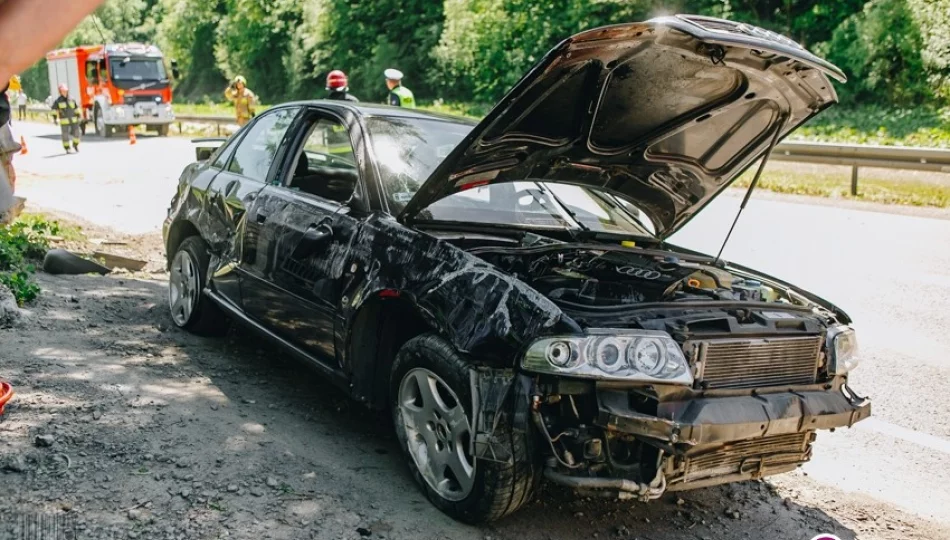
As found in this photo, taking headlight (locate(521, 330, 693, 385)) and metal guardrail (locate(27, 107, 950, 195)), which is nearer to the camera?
headlight (locate(521, 330, 693, 385))

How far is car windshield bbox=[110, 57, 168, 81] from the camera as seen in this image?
3119cm

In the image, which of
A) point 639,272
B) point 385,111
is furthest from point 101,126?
point 639,272

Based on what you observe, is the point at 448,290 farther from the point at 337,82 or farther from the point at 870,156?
the point at 870,156

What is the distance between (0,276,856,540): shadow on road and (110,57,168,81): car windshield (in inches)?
1107

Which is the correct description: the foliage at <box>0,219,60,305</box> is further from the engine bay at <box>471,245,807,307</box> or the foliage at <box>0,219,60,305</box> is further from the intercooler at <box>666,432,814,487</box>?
the intercooler at <box>666,432,814,487</box>

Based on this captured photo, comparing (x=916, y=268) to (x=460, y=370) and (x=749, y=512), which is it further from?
(x=460, y=370)

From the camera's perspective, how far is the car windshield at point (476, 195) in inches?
175

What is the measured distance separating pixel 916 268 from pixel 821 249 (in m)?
1.09

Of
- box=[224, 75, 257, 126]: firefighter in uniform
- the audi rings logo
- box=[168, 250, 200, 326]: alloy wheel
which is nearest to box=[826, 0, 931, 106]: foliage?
box=[224, 75, 257, 126]: firefighter in uniform

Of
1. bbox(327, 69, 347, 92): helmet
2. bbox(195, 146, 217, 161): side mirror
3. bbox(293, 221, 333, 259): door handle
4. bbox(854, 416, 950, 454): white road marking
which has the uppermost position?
bbox(327, 69, 347, 92): helmet

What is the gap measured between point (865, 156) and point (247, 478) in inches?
518

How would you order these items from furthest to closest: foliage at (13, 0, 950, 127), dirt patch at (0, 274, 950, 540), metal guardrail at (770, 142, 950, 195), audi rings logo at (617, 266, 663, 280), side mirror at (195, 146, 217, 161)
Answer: foliage at (13, 0, 950, 127) → metal guardrail at (770, 142, 950, 195) → side mirror at (195, 146, 217, 161) → audi rings logo at (617, 266, 663, 280) → dirt patch at (0, 274, 950, 540)

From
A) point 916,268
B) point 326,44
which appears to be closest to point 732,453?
point 916,268

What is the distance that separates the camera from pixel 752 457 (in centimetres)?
351
